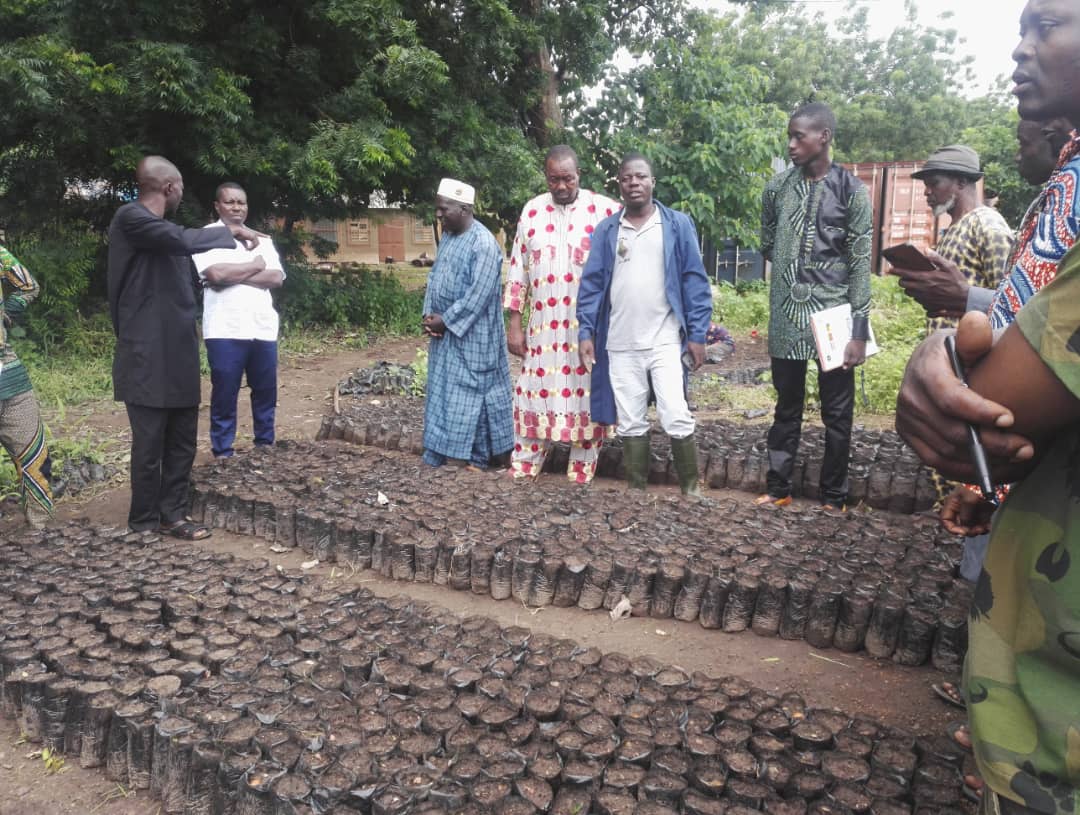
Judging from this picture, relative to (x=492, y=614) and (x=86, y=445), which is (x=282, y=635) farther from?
(x=86, y=445)


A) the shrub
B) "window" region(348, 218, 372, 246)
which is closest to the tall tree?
the shrub

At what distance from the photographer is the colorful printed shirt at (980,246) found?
3.48 meters

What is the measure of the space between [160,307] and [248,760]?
2723mm

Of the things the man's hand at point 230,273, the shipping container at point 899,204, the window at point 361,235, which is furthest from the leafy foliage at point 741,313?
the window at point 361,235

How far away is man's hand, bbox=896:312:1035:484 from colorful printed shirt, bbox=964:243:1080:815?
0.06 meters

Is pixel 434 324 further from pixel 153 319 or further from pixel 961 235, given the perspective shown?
pixel 961 235

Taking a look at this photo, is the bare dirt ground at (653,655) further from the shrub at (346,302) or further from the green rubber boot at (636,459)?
the shrub at (346,302)

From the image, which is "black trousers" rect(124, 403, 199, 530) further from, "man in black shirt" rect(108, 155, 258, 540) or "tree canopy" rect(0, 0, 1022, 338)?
"tree canopy" rect(0, 0, 1022, 338)

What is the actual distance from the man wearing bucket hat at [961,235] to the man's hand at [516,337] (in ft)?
7.97

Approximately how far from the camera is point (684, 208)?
12.2 m

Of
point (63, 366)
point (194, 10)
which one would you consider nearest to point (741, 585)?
point (63, 366)

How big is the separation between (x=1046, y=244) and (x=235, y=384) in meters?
5.06

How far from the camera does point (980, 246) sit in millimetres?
3535

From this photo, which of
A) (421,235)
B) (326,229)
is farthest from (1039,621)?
(421,235)
